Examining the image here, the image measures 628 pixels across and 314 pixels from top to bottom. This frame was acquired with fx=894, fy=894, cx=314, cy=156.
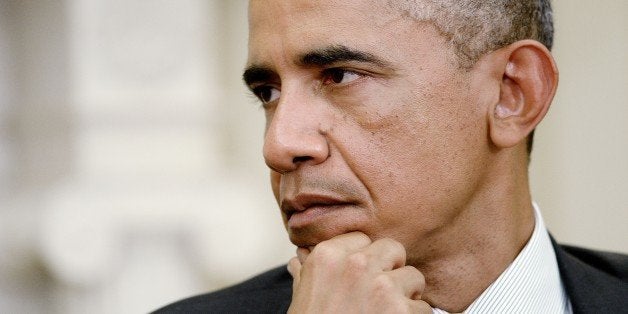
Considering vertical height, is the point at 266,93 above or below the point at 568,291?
above

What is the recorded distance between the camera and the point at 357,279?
200 cm

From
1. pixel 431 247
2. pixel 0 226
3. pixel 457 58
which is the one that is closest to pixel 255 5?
pixel 457 58

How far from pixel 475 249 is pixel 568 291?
332mm

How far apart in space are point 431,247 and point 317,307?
15.2 inches

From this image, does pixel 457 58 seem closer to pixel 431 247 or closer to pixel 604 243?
pixel 431 247

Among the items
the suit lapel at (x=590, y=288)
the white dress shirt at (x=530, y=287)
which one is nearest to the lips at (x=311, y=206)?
the white dress shirt at (x=530, y=287)

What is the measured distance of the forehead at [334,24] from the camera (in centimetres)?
208

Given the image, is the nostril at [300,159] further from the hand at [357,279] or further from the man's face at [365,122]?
the hand at [357,279]

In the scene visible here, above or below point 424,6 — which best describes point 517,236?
below

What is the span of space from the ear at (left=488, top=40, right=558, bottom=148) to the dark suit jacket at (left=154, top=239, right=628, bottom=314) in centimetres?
46

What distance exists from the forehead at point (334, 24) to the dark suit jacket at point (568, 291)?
784 millimetres

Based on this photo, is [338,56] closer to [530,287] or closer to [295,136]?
[295,136]

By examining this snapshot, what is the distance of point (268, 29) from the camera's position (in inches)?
86.9

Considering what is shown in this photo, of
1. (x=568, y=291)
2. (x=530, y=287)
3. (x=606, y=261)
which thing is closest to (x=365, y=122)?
(x=530, y=287)
